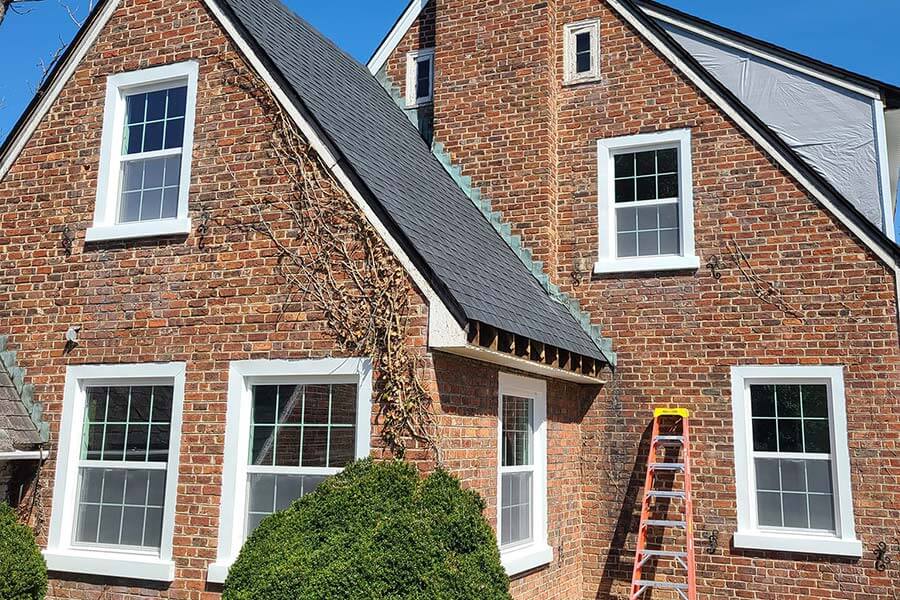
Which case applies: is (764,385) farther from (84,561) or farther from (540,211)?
(84,561)

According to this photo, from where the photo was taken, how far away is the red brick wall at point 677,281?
9.30 meters

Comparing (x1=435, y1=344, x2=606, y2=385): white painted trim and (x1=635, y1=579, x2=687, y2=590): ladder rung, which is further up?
(x1=435, y1=344, x2=606, y2=385): white painted trim

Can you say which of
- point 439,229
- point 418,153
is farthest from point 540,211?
point 439,229

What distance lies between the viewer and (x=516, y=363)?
8211 mm

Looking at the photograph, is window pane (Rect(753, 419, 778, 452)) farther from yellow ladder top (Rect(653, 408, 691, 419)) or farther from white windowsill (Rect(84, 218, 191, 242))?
white windowsill (Rect(84, 218, 191, 242))

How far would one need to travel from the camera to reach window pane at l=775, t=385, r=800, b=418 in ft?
31.7

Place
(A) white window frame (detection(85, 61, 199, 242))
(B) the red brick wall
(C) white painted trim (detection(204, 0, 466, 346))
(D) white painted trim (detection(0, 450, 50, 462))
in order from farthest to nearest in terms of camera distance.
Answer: (B) the red brick wall
(A) white window frame (detection(85, 61, 199, 242))
(D) white painted trim (detection(0, 450, 50, 462))
(C) white painted trim (detection(204, 0, 466, 346))

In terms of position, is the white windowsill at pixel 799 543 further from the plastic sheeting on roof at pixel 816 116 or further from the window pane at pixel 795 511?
the plastic sheeting on roof at pixel 816 116

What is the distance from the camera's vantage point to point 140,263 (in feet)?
28.3

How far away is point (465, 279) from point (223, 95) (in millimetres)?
3280

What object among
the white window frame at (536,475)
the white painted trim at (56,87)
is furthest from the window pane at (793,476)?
the white painted trim at (56,87)

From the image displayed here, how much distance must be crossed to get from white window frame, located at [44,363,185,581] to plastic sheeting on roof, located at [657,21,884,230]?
29.0 feet

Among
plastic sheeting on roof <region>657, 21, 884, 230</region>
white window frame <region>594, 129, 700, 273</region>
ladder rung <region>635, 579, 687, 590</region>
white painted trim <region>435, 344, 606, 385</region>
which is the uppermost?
plastic sheeting on roof <region>657, 21, 884, 230</region>

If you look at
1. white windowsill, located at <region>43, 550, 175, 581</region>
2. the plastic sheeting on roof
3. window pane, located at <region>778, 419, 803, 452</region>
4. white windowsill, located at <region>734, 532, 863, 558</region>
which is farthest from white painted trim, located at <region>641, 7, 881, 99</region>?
white windowsill, located at <region>43, 550, 175, 581</region>
